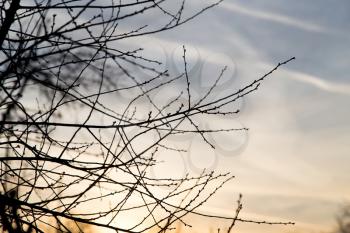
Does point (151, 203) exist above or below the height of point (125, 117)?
below

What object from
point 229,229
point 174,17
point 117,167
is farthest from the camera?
point 174,17

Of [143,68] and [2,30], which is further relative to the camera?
[143,68]

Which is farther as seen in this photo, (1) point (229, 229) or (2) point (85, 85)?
(2) point (85, 85)

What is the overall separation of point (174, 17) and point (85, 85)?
0.90m

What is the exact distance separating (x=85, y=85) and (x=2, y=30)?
74 centimetres

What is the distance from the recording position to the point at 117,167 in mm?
3184

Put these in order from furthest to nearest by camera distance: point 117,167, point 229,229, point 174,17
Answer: point 174,17
point 117,167
point 229,229

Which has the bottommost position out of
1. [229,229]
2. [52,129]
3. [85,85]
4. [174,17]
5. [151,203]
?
[229,229]

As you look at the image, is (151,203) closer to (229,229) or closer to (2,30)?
(229,229)

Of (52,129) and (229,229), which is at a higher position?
(52,129)

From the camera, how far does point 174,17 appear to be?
344 centimetres

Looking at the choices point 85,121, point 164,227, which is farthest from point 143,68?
point 164,227

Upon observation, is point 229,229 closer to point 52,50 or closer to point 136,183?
point 136,183

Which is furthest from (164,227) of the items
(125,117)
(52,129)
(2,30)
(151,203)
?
(2,30)
